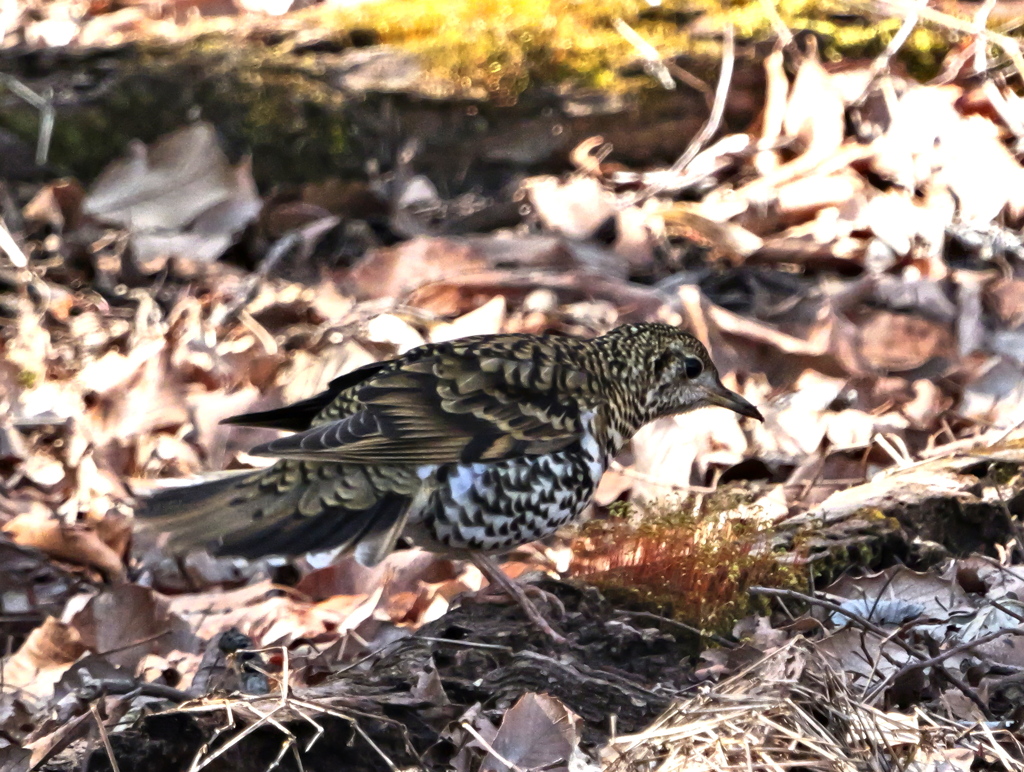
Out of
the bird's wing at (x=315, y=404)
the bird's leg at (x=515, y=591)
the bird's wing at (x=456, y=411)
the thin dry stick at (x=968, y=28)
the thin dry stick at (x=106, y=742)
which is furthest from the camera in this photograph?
the thin dry stick at (x=968, y=28)

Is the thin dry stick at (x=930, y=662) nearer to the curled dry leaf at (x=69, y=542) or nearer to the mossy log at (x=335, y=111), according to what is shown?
the curled dry leaf at (x=69, y=542)

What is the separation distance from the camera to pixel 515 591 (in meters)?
3.18

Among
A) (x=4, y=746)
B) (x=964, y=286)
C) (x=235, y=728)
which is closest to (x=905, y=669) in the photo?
(x=235, y=728)

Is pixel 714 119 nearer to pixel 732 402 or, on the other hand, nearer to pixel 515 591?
pixel 732 402

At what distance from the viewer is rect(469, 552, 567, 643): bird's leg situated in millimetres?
2971

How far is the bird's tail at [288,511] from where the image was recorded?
A: 3.24m

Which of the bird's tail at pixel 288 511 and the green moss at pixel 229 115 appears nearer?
the bird's tail at pixel 288 511

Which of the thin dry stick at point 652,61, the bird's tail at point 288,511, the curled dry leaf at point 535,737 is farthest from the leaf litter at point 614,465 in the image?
the thin dry stick at point 652,61

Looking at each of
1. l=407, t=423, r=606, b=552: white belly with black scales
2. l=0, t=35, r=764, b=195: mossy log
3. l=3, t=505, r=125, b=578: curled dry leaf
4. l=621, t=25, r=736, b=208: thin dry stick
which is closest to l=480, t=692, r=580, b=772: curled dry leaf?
l=407, t=423, r=606, b=552: white belly with black scales

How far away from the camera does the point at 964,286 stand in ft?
16.4

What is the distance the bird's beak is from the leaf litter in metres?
0.24

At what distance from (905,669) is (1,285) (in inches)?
176

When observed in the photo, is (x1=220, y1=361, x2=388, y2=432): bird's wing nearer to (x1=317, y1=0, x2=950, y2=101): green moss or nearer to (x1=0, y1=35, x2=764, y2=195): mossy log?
(x1=0, y1=35, x2=764, y2=195): mossy log

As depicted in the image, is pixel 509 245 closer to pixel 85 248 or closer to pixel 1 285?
pixel 85 248
